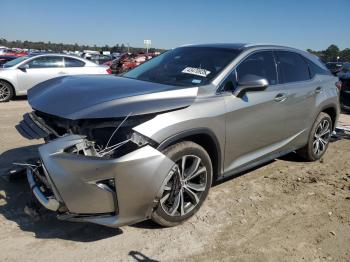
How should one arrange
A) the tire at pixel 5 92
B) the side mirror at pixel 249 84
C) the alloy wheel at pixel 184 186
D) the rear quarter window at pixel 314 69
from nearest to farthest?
the alloy wheel at pixel 184 186 → the side mirror at pixel 249 84 → the rear quarter window at pixel 314 69 → the tire at pixel 5 92

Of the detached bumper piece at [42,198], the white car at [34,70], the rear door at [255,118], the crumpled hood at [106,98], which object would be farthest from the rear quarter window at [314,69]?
the white car at [34,70]

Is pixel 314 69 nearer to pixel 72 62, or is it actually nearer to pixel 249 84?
pixel 249 84

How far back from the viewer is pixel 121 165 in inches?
123

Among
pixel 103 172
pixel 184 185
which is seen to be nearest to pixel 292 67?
pixel 184 185

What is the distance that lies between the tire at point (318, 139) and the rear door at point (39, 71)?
28.3 ft

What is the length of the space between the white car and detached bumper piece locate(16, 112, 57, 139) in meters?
8.21

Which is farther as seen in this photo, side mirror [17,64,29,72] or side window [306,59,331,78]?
side mirror [17,64,29,72]

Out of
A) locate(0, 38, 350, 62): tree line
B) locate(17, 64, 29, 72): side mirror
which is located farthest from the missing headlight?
locate(0, 38, 350, 62): tree line

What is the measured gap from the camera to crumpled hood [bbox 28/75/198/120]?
335cm

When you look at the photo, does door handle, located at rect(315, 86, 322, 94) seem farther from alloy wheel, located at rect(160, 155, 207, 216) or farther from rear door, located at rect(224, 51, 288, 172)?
alloy wheel, located at rect(160, 155, 207, 216)

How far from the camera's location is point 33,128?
148 inches

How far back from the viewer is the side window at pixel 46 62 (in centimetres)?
1210

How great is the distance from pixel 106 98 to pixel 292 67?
2.94m

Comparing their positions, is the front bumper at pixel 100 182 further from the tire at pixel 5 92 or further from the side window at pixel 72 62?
the side window at pixel 72 62
